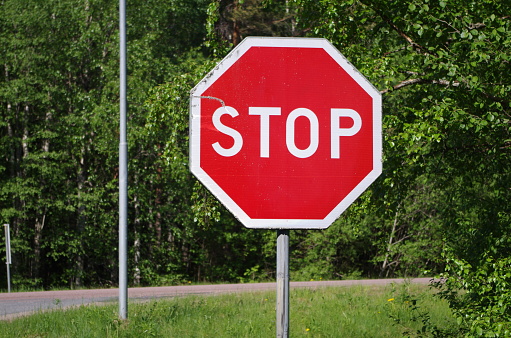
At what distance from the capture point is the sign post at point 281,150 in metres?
2.32

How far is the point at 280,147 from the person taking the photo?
2334 millimetres

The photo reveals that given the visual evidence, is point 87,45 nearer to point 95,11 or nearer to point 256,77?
point 95,11

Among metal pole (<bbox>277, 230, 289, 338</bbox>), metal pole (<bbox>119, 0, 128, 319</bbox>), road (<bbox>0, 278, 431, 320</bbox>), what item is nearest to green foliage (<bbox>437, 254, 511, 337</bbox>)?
metal pole (<bbox>277, 230, 289, 338</bbox>)

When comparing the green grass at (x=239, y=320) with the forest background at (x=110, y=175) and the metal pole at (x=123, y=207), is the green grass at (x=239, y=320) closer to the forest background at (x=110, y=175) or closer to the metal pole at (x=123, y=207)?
the metal pole at (x=123, y=207)

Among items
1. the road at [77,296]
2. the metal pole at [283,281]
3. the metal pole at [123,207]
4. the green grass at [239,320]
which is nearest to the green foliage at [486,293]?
the green grass at [239,320]

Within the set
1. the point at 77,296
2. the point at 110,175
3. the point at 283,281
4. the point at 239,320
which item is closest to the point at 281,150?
the point at 283,281

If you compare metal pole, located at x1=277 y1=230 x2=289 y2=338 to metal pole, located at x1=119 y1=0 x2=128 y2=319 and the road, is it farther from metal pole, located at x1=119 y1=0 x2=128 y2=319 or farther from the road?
the road

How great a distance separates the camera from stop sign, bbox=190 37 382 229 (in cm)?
232

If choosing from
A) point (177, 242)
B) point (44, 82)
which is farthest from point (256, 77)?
point (177, 242)

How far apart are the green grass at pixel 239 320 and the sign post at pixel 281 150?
5.95 meters

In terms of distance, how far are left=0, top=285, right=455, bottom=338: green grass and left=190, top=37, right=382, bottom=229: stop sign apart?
595 cm

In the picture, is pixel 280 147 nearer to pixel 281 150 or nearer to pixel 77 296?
pixel 281 150

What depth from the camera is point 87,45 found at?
24391mm

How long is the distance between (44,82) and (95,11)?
3216 millimetres
